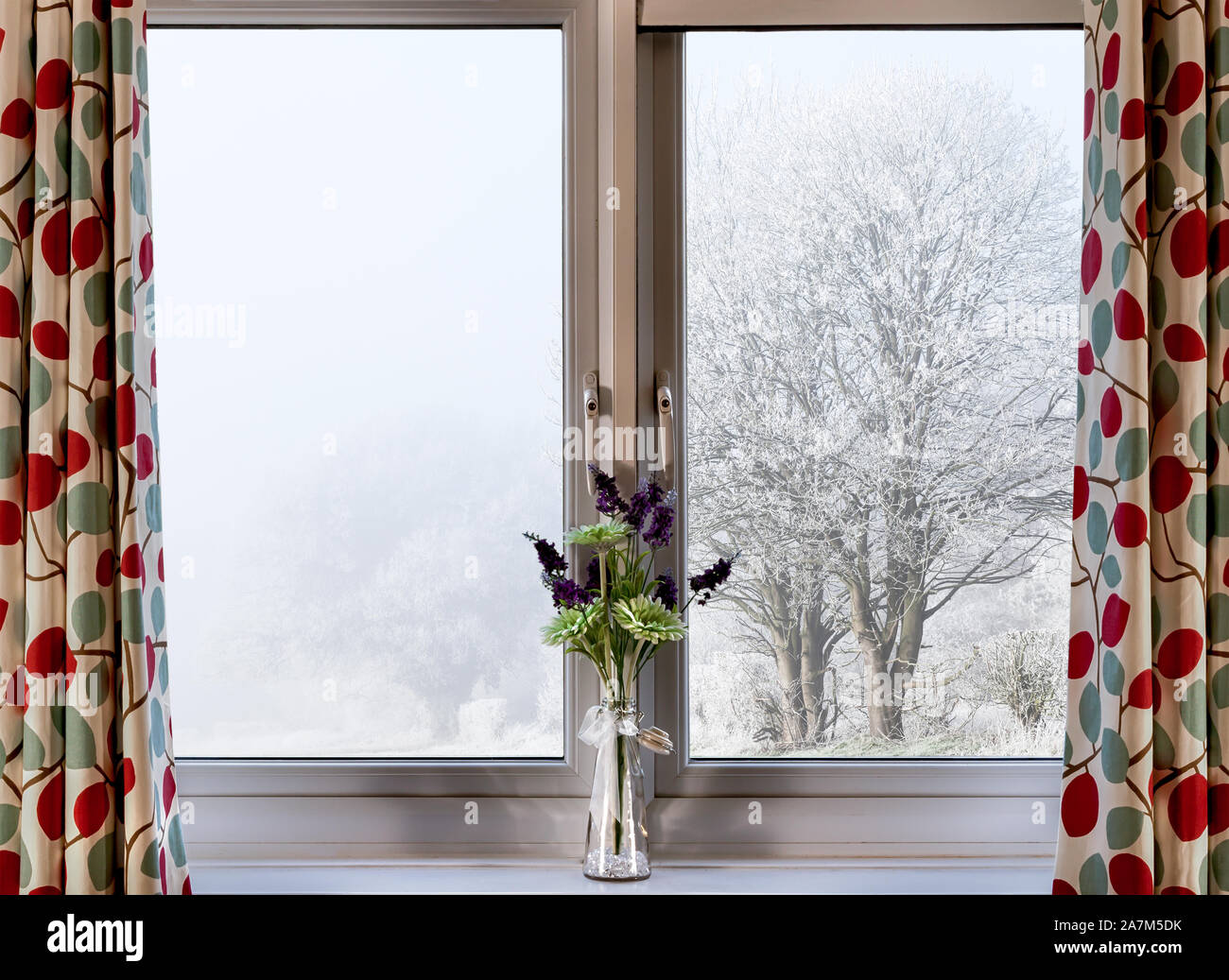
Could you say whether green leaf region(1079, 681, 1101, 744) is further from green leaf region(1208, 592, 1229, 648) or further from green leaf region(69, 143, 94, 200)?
green leaf region(69, 143, 94, 200)

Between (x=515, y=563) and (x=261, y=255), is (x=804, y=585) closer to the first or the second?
(x=515, y=563)

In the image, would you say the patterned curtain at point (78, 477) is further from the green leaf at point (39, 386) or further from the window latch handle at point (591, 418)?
the window latch handle at point (591, 418)

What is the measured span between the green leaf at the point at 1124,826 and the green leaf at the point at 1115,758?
0.04m

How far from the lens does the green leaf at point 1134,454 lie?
1236 millimetres

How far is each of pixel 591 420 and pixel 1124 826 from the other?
3.00ft

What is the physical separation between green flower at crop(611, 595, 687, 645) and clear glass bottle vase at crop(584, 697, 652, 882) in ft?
0.41

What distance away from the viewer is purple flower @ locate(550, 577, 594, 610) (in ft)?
4.51

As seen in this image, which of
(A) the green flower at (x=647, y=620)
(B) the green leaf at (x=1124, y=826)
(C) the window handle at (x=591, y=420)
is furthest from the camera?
(C) the window handle at (x=591, y=420)

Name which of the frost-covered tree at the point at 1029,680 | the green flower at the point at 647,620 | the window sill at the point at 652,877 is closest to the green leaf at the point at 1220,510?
the frost-covered tree at the point at 1029,680

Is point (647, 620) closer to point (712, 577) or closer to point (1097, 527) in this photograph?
point (712, 577)

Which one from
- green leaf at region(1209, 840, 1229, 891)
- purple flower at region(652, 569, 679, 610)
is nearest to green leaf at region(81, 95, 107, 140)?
purple flower at region(652, 569, 679, 610)

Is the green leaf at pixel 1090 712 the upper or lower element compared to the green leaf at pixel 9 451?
lower

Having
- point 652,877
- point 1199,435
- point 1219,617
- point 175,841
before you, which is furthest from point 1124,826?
point 175,841

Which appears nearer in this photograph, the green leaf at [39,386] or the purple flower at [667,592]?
the green leaf at [39,386]
